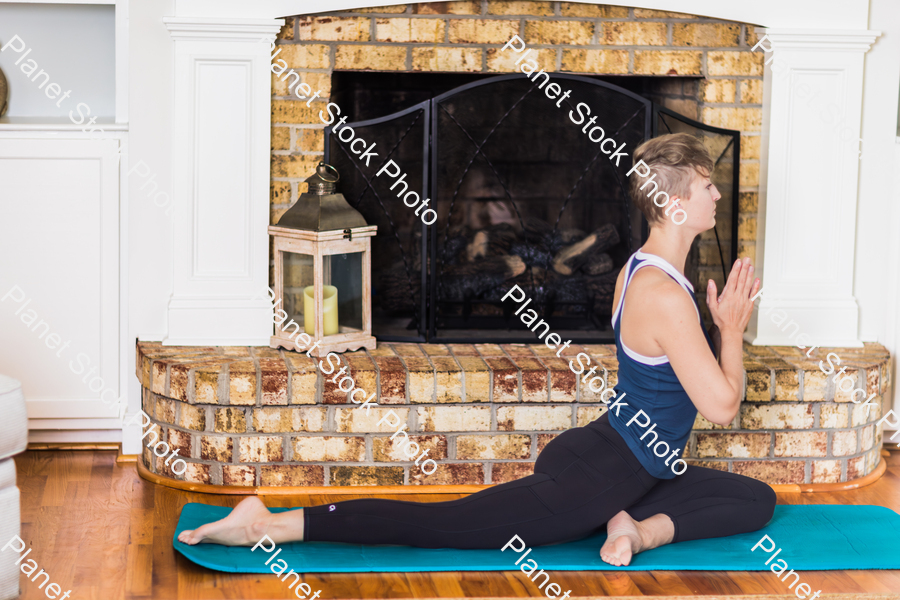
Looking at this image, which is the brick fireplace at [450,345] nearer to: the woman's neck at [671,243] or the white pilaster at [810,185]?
the white pilaster at [810,185]

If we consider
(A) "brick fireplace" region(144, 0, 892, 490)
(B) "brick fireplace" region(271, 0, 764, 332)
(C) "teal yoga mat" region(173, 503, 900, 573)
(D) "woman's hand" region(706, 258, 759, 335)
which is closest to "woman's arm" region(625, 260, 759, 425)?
(D) "woman's hand" region(706, 258, 759, 335)

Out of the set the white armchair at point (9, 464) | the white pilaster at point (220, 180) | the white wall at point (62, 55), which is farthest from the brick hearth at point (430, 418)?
the white wall at point (62, 55)

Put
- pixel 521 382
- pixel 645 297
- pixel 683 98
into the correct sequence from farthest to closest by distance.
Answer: pixel 683 98
pixel 521 382
pixel 645 297

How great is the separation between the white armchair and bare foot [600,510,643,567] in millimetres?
1237

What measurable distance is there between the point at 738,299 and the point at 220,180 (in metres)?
1.53

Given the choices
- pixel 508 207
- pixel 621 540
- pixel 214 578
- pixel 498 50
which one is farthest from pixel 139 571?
pixel 498 50

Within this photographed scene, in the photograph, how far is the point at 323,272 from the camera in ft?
8.95

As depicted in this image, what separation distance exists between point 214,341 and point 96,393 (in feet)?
1.41

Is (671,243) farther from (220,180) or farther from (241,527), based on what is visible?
(220,180)

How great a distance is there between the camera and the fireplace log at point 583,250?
3.11 metres

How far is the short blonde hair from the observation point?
6.92 ft

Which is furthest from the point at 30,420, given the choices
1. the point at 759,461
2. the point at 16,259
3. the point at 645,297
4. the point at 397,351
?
the point at 759,461

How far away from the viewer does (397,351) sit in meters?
2.82

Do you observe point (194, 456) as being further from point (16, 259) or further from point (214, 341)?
point (16, 259)
